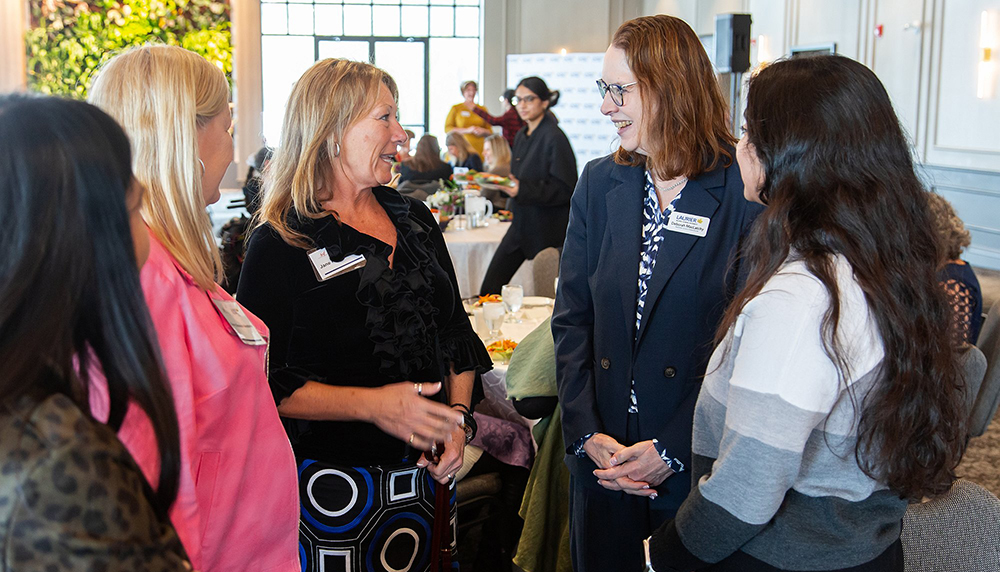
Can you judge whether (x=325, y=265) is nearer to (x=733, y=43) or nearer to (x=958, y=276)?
(x=958, y=276)

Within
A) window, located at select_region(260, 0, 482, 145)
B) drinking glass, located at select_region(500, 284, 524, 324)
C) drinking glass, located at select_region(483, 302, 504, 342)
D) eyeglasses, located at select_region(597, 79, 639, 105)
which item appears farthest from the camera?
window, located at select_region(260, 0, 482, 145)

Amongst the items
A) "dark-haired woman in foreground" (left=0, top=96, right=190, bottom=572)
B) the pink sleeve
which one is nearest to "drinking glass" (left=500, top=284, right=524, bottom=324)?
the pink sleeve

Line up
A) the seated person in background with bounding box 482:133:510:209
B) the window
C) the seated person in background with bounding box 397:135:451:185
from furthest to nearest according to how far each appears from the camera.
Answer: the window
the seated person in background with bounding box 482:133:510:209
the seated person in background with bounding box 397:135:451:185

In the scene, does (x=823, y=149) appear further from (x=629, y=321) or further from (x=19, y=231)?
(x=19, y=231)

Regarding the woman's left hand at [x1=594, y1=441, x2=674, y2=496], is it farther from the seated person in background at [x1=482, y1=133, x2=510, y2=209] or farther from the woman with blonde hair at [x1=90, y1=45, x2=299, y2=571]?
the seated person in background at [x1=482, y1=133, x2=510, y2=209]

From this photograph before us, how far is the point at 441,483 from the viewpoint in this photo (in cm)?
173

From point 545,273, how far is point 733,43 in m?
3.21

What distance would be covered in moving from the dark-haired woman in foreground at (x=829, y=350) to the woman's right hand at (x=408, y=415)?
570mm

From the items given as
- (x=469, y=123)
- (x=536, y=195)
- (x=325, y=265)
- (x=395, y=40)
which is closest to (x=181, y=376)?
(x=325, y=265)

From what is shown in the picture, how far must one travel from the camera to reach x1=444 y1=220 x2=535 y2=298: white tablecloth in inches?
202

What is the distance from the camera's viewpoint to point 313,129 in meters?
1.67

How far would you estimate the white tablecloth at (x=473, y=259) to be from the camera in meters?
5.12

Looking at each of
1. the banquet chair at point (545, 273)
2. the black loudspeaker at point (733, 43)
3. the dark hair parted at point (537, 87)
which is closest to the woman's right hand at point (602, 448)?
the banquet chair at point (545, 273)

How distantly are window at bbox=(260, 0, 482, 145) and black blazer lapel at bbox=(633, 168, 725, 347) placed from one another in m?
12.9
